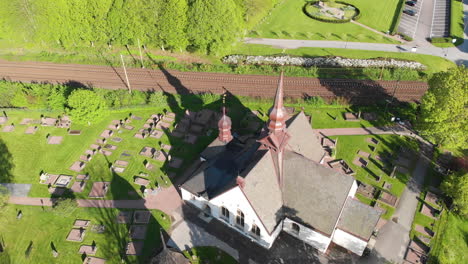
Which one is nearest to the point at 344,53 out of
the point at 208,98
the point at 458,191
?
the point at 208,98

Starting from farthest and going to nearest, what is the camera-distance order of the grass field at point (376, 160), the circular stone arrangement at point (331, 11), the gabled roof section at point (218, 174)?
the circular stone arrangement at point (331, 11) → the grass field at point (376, 160) → the gabled roof section at point (218, 174)

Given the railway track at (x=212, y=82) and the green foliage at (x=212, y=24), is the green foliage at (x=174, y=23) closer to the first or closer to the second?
the green foliage at (x=212, y=24)

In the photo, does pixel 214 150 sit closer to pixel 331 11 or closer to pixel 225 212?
pixel 225 212

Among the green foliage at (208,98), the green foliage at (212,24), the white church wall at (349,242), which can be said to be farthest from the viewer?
the green foliage at (212,24)

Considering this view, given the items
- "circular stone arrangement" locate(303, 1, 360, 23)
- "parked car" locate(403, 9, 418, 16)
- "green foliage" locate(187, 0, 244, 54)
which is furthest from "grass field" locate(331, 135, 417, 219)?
"parked car" locate(403, 9, 418, 16)

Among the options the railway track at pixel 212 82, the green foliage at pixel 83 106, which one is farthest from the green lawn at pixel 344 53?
the green foliage at pixel 83 106

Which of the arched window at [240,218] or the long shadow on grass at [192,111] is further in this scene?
the long shadow on grass at [192,111]
